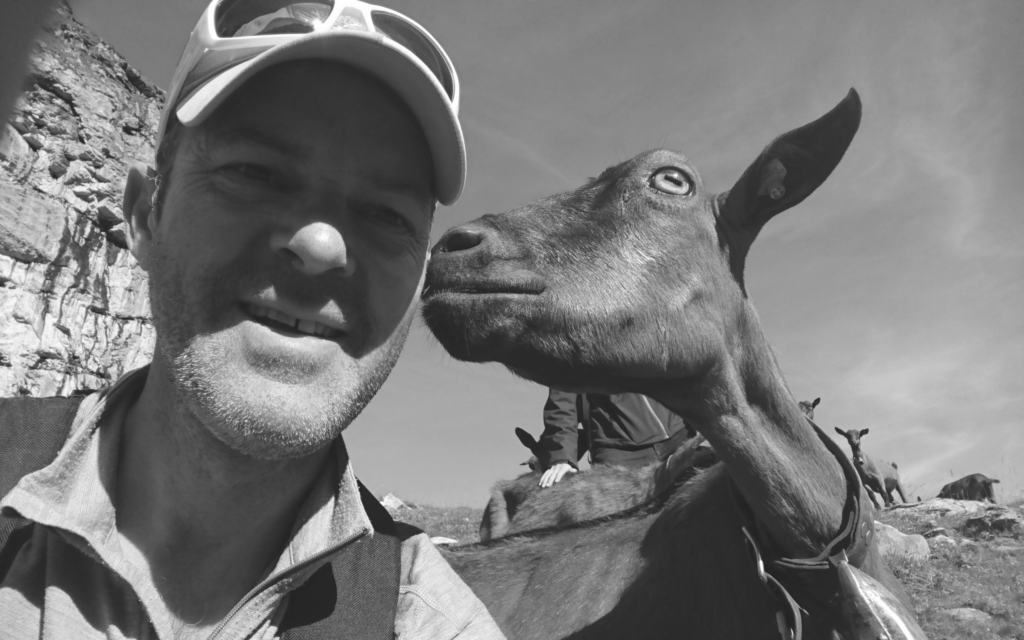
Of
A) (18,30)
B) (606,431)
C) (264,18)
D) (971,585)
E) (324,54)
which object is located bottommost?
(18,30)

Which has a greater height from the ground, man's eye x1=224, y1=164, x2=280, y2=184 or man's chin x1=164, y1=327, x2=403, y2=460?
man's eye x1=224, y1=164, x2=280, y2=184

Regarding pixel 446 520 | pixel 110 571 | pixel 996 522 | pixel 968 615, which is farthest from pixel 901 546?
pixel 446 520

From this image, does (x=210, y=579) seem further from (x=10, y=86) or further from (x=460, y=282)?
(x=460, y=282)

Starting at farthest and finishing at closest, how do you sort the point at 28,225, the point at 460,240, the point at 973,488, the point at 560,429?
the point at 973,488
the point at 560,429
the point at 28,225
the point at 460,240

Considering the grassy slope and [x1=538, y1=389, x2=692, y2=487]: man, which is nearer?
the grassy slope

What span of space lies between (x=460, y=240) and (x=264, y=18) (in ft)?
4.61

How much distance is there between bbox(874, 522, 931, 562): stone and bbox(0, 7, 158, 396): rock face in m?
8.59

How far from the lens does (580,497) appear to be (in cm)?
585

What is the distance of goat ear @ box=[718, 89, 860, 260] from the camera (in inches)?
130

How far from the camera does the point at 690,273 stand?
330 cm

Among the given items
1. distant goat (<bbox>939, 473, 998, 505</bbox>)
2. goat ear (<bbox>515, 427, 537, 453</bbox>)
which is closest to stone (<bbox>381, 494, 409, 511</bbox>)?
goat ear (<bbox>515, 427, 537, 453</bbox>)

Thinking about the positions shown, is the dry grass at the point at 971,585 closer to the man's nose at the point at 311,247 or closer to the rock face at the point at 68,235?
the man's nose at the point at 311,247

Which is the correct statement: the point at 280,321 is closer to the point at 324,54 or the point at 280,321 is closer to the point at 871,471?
the point at 324,54

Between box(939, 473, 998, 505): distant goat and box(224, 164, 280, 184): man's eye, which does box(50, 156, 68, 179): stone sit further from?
box(939, 473, 998, 505): distant goat
